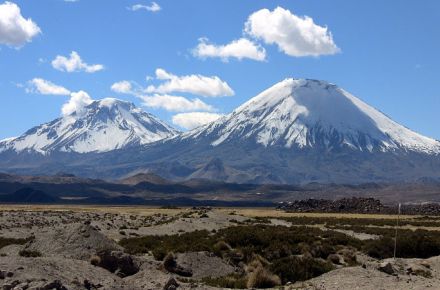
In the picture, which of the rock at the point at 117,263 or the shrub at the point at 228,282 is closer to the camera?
the shrub at the point at 228,282

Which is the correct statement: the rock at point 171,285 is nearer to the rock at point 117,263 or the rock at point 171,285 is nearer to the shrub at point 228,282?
the shrub at point 228,282

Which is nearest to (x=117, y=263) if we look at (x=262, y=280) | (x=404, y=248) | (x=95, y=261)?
(x=95, y=261)

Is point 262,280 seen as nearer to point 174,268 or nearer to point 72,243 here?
point 174,268

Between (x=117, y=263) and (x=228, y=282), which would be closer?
(x=228, y=282)

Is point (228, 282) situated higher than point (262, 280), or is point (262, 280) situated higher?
point (262, 280)

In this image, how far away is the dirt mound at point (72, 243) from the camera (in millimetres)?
32394

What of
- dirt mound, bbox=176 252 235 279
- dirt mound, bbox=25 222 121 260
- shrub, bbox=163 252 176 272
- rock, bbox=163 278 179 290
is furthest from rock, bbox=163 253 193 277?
rock, bbox=163 278 179 290

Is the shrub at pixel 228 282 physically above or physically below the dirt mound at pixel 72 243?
below

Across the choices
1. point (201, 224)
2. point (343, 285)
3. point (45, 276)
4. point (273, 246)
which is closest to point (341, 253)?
point (273, 246)

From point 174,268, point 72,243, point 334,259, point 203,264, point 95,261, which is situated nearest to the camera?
point 95,261

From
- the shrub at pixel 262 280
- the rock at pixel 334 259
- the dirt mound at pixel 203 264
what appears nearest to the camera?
the shrub at pixel 262 280

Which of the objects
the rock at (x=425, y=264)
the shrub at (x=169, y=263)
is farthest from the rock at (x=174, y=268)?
the rock at (x=425, y=264)

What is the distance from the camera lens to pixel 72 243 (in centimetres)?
3372

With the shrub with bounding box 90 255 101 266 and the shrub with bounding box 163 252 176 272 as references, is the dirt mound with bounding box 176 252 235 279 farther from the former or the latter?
the shrub with bounding box 90 255 101 266
